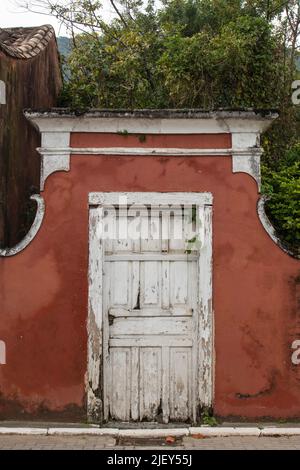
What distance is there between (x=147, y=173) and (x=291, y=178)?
193 centimetres

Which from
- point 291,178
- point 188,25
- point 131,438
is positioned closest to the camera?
point 131,438

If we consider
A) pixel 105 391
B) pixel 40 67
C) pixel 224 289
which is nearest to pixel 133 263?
pixel 224 289

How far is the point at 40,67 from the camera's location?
8945 millimetres

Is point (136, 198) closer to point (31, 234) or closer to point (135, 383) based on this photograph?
point (31, 234)

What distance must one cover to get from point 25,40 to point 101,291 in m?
4.52

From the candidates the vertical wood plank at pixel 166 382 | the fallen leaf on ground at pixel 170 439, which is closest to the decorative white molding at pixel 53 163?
the vertical wood plank at pixel 166 382

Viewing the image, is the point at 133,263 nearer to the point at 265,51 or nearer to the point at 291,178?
the point at 291,178

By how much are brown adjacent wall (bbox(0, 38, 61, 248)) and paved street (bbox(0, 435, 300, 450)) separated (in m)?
2.26

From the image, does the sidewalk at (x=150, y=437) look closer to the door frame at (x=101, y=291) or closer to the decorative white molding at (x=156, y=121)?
the door frame at (x=101, y=291)

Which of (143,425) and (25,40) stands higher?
(25,40)

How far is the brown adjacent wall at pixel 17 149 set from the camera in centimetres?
705

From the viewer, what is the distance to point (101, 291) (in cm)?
655

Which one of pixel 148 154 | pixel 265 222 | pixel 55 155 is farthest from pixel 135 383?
pixel 55 155

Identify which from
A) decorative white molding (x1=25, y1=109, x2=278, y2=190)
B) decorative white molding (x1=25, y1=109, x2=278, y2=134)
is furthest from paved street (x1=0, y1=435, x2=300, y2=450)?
decorative white molding (x1=25, y1=109, x2=278, y2=134)
